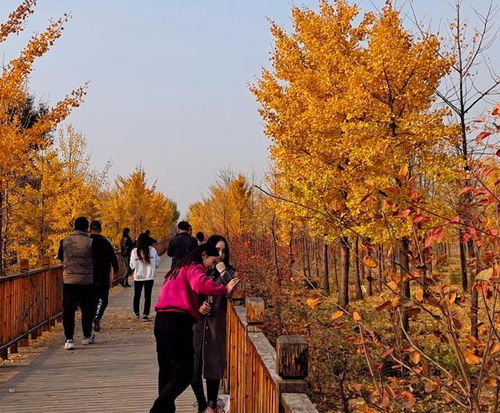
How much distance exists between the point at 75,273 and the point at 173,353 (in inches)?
184

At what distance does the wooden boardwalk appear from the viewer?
6.45 meters

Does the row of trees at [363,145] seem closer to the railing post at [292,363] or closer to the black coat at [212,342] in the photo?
the black coat at [212,342]

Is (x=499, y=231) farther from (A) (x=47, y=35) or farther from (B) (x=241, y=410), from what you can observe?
(A) (x=47, y=35)

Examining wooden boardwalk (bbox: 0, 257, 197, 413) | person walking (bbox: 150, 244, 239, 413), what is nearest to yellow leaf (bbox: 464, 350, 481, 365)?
person walking (bbox: 150, 244, 239, 413)

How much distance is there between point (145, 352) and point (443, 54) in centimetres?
826

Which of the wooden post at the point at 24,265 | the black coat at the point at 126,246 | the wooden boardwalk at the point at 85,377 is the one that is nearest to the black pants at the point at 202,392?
the wooden boardwalk at the point at 85,377

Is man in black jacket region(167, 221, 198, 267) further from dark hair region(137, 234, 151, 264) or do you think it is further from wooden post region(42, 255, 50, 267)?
wooden post region(42, 255, 50, 267)

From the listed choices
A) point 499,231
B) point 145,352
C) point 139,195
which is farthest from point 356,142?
point 139,195

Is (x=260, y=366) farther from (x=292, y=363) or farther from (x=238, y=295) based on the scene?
(x=238, y=295)

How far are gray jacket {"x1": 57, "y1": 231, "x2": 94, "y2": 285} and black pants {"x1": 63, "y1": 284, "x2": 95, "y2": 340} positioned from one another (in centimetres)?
11

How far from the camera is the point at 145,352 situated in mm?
9367

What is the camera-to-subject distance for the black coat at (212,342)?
5910 mm

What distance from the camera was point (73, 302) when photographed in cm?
932

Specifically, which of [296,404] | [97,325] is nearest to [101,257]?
[97,325]
